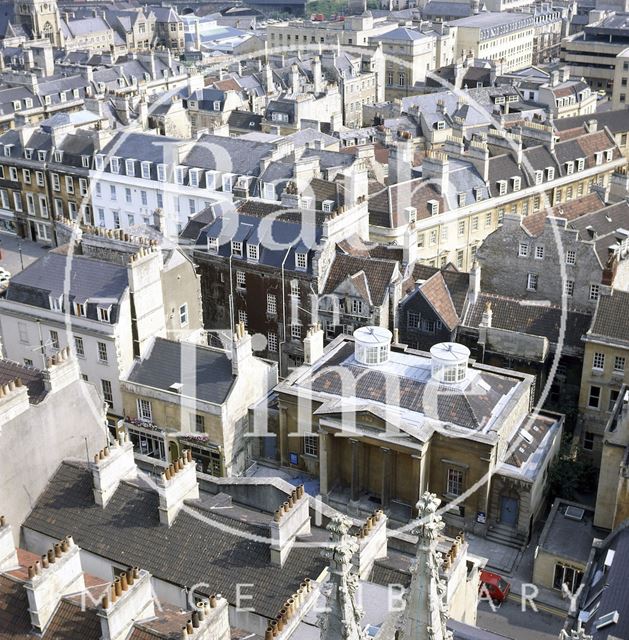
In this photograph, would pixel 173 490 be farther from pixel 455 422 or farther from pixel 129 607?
pixel 455 422

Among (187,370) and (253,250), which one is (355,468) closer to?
(187,370)

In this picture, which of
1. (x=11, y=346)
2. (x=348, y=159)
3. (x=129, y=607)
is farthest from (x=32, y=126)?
(x=129, y=607)

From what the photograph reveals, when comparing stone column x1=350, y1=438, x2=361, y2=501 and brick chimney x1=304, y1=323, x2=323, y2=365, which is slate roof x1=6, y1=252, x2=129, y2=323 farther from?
stone column x1=350, y1=438, x2=361, y2=501

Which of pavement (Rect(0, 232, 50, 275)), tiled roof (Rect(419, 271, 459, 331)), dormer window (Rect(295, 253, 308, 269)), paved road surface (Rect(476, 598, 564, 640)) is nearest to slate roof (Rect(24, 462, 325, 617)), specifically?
paved road surface (Rect(476, 598, 564, 640))

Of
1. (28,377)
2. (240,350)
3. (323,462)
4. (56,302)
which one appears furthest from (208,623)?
(56,302)

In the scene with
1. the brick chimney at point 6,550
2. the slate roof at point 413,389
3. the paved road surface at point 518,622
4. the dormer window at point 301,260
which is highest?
the brick chimney at point 6,550

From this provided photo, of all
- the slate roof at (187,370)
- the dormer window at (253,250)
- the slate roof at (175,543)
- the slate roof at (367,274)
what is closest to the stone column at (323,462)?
the slate roof at (187,370)

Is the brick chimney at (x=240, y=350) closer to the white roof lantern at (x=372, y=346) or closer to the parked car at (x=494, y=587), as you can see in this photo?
the white roof lantern at (x=372, y=346)
